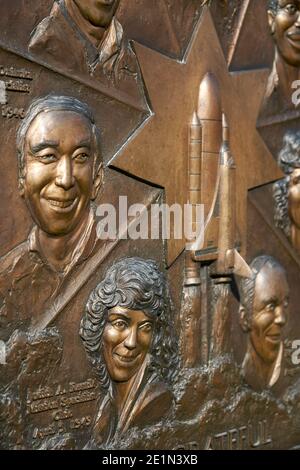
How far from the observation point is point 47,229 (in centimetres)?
374

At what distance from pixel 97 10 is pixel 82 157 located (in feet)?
2.16

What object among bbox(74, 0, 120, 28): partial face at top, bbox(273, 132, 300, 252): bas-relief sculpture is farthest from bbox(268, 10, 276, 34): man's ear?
bbox(74, 0, 120, 28): partial face at top

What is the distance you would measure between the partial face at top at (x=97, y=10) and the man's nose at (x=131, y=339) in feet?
4.60

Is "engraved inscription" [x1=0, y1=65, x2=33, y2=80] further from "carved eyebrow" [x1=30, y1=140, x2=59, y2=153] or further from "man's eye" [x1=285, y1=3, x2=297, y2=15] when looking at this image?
"man's eye" [x1=285, y1=3, x2=297, y2=15]

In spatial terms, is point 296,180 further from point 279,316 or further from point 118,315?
point 118,315

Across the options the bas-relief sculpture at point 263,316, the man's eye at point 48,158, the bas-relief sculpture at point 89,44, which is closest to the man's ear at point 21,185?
the man's eye at point 48,158

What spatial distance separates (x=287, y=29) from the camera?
474 centimetres

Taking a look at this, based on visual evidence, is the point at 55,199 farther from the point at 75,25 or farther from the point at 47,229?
the point at 75,25

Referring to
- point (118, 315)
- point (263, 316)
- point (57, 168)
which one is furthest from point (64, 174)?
point (263, 316)

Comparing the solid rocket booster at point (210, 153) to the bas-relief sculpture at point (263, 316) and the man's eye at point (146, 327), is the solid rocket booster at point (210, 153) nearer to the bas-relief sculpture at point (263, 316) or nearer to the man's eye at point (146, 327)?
the bas-relief sculpture at point (263, 316)

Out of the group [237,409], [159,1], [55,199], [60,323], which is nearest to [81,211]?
[55,199]

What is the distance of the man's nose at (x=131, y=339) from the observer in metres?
3.99

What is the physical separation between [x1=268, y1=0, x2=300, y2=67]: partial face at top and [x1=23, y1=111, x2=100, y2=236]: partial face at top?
4.84ft

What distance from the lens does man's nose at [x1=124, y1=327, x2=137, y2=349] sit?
3990 mm
